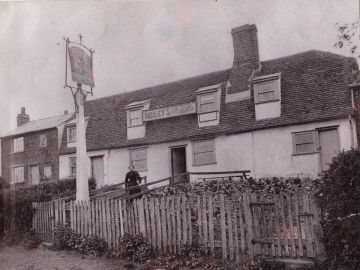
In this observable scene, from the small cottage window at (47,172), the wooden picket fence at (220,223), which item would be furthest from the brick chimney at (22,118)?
the wooden picket fence at (220,223)

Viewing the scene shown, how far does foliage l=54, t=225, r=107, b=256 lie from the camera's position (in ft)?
29.7

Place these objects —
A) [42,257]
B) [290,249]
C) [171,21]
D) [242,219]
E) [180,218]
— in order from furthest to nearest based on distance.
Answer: [42,257] → [171,21] → [180,218] → [242,219] → [290,249]

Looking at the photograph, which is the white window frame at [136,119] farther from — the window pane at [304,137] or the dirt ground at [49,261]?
the dirt ground at [49,261]

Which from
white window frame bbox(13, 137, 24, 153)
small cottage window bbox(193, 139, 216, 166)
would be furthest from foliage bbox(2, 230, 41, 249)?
white window frame bbox(13, 137, 24, 153)

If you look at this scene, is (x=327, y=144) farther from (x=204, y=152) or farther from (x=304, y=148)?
(x=204, y=152)

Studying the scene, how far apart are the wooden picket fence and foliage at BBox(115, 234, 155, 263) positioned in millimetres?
139

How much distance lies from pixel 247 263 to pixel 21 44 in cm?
700

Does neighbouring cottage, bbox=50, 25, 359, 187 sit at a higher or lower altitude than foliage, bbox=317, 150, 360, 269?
higher

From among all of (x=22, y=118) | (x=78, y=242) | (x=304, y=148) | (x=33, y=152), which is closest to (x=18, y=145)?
(x=33, y=152)

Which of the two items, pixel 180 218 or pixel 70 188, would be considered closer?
pixel 180 218

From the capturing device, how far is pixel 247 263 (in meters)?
6.55

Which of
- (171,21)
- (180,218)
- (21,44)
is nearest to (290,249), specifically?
(180,218)

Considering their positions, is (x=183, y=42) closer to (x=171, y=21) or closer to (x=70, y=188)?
(x=171, y=21)

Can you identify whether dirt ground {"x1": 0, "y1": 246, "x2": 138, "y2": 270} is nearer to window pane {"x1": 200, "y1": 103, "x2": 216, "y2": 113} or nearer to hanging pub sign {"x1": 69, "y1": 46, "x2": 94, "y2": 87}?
hanging pub sign {"x1": 69, "y1": 46, "x2": 94, "y2": 87}
